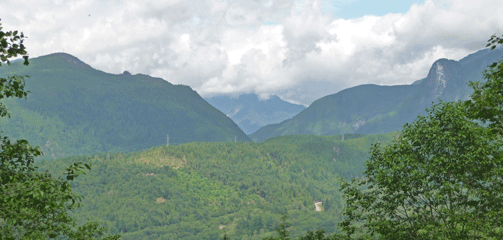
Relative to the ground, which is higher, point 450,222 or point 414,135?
point 414,135

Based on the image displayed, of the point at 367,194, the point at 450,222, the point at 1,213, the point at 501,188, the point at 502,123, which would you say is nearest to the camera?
the point at 1,213

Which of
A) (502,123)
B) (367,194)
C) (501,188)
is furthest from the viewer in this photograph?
(367,194)

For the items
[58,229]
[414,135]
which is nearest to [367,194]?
[414,135]

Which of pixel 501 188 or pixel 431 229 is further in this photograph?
pixel 431 229

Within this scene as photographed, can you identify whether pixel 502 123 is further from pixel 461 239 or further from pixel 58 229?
pixel 58 229

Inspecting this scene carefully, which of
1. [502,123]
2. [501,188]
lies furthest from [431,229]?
[502,123]

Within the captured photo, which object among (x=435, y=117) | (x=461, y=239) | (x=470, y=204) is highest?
(x=435, y=117)

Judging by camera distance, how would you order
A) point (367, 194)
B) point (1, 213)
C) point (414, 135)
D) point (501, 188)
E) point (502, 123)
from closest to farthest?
point (1, 213) → point (502, 123) → point (501, 188) → point (414, 135) → point (367, 194)

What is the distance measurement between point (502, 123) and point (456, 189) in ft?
33.2

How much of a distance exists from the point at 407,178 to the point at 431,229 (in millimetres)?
4144

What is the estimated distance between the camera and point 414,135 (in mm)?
28922

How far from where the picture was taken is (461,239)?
25.3 metres

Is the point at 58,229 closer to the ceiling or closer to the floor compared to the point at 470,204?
closer to the ceiling

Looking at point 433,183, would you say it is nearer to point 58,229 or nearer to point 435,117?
point 435,117
